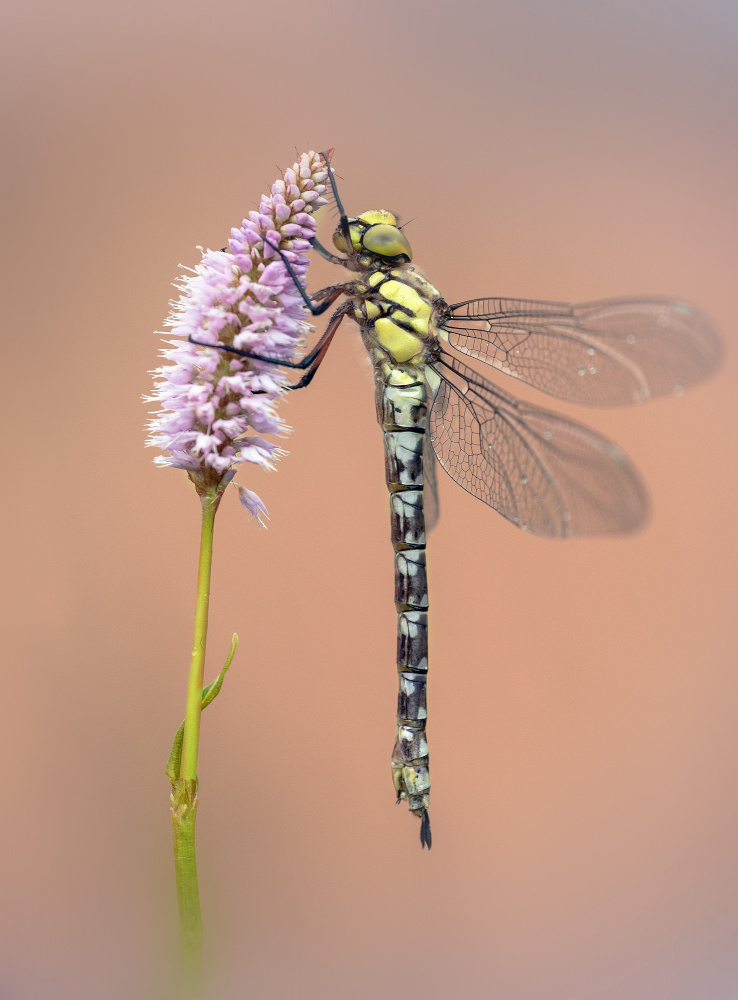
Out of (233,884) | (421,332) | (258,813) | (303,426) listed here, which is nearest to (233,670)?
(258,813)

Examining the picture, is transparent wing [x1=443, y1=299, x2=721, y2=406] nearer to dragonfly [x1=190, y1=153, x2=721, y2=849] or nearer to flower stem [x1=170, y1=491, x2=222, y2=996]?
dragonfly [x1=190, y1=153, x2=721, y2=849]

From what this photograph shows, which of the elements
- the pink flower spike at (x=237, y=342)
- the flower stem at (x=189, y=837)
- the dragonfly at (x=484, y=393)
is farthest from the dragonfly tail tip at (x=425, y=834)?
the pink flower spike at (x=237, y=342)

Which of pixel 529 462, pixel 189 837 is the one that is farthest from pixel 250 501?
pixel 529 462

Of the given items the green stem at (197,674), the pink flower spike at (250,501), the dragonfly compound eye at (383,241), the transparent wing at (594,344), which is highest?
the dragonfly compound eye at (383,241)

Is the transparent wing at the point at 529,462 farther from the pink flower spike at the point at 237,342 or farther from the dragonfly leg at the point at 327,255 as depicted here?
the pink flower spike at the point at 237,342

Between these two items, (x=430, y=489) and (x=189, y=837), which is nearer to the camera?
(x=189, y=837)

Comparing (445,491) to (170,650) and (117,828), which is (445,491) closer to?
(170,650)

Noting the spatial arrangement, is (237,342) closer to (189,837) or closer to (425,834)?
(189,837)

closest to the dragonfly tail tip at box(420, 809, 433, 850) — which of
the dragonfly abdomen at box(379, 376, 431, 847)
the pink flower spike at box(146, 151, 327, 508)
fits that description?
the dragonfly abdomen at box(379, 376, 431, 847)
